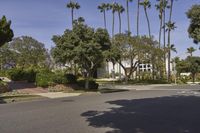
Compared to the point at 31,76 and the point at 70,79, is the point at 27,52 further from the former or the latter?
the point at 70,79

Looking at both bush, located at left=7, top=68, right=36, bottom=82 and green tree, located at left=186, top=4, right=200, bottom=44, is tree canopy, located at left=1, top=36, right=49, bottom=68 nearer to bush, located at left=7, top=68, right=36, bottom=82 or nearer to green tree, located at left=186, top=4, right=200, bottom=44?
bush, located at left=7, top=68, right=36, bottom=82

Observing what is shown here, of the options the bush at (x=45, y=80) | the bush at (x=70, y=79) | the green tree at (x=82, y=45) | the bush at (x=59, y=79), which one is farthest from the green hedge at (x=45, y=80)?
the green tree at (x=82, y=45)

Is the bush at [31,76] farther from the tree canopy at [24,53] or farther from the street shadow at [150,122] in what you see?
the tree canopy at [24,53]

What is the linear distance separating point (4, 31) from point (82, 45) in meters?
9.88

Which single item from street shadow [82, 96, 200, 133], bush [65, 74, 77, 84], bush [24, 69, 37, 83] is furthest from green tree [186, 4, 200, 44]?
bush [24, 69, 37, 83]

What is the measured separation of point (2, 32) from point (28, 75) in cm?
841

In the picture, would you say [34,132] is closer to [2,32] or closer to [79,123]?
[79,123]

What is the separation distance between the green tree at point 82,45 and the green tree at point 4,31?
19.5ft

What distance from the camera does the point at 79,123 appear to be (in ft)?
37.9

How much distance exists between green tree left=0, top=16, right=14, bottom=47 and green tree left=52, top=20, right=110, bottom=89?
5.93 m

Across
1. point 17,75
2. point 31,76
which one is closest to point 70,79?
point 31,76

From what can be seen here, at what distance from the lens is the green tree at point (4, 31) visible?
3488cm

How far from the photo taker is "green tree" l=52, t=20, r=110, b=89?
1204 inches

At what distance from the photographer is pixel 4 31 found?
35000 mm
